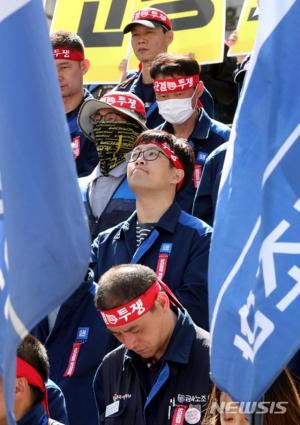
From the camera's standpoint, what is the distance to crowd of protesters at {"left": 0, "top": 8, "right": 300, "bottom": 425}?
542cm

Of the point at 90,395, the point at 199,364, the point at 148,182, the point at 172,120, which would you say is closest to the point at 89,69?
the point at 172,120

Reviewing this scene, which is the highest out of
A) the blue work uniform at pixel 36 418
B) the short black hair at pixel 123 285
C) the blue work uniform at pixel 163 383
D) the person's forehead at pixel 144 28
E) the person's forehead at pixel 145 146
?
the person's forehead at pixel 144 28

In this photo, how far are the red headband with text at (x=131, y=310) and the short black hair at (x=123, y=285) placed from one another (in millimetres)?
19

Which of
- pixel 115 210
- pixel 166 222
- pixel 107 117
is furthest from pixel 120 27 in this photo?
pixel 166 222

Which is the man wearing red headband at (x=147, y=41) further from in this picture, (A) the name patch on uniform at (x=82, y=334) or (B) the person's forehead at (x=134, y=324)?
(B) the person's forehead at (x=134, y=324)

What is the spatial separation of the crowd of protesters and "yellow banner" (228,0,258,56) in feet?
2.08

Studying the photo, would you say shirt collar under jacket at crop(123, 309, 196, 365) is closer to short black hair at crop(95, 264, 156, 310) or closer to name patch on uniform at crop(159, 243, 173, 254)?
short black hair at crop(95, 264, 156, 310)

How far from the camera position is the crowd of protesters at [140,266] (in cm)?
542

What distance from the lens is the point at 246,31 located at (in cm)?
932

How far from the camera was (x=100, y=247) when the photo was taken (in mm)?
6719

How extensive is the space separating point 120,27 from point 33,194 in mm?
6696

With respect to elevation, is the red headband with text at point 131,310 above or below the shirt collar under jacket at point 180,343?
above

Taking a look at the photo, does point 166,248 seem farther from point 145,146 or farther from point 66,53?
point 66,53

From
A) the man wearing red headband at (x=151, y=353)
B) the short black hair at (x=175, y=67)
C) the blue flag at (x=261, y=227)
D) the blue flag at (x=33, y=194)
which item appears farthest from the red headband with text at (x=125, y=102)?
the blue flag at (x=33, y=194)
